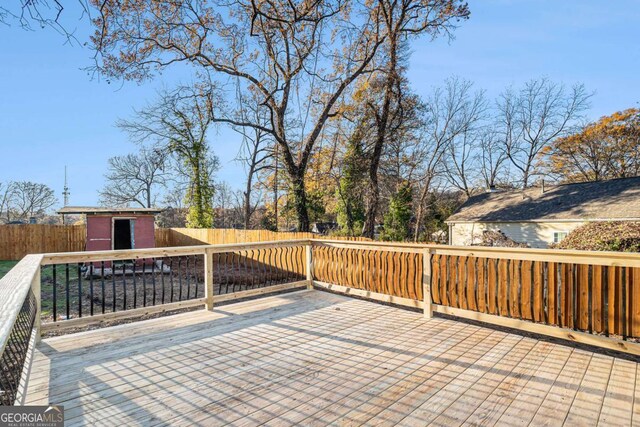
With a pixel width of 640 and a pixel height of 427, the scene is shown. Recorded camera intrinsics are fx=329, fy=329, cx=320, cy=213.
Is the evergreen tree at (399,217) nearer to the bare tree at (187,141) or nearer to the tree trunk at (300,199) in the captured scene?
the tree trunk at (300,199)

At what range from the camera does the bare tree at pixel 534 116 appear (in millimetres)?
20781

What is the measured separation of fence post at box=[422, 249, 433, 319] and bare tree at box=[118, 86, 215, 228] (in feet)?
49.7

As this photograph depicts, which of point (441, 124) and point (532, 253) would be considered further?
point (441, 124)

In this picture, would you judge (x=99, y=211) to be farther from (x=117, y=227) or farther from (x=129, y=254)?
(x=129, y=254)

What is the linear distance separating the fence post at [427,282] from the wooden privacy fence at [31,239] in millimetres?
18295

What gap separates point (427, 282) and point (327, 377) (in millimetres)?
2135

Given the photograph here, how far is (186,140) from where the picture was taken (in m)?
18.1

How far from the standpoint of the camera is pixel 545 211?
1512 centimetres

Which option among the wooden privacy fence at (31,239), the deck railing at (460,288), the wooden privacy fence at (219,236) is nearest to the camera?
the deck railing at (460,288)

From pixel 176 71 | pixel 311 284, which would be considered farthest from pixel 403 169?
pixel 311 284

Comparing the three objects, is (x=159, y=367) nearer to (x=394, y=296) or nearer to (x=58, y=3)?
(x=58, y=3)

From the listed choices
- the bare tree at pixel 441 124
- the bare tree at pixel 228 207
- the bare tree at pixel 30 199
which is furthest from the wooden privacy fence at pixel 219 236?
the bare tree at pixel 30 199

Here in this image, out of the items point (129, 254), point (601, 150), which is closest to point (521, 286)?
point (129, 254)

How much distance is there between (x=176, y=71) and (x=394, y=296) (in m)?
10.7
